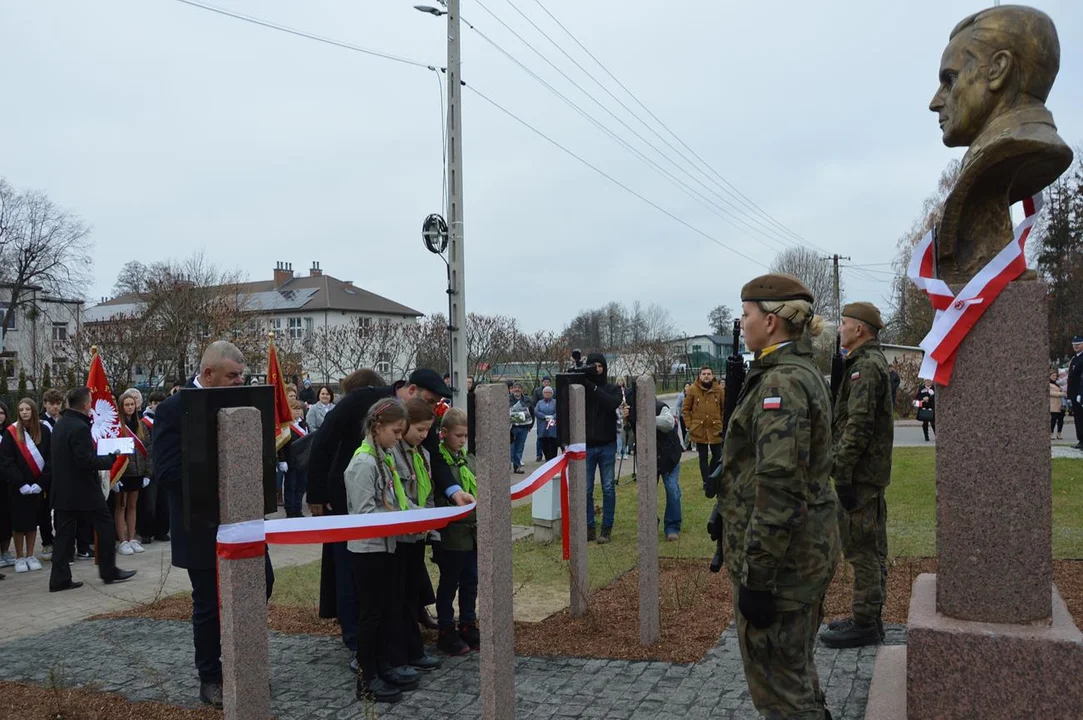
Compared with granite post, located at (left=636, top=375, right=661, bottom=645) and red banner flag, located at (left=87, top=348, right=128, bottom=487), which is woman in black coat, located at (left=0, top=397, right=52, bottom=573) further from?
granite post, located at (left=636, top=375, right=661, bottom=645)

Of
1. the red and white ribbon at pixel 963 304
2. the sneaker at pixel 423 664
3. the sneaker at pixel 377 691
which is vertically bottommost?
the sneaker at pixel 423 664

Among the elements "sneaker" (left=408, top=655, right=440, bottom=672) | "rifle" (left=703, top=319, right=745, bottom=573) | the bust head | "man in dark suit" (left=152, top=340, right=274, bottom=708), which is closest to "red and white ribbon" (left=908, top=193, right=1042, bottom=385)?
the bust head

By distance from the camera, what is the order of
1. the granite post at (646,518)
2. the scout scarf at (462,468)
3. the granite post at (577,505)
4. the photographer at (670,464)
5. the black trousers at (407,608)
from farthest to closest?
the photographer at (670,464)
the granite post at (577,505)
the scout scarf at (462,468)
the granite post at (646,518)
the black trousers at (407,608)

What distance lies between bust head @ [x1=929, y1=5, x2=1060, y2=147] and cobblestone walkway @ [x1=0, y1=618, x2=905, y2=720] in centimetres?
316

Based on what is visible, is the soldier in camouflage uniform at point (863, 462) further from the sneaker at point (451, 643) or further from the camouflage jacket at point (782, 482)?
the sneaker at point (451, 643)

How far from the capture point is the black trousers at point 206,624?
204 inches

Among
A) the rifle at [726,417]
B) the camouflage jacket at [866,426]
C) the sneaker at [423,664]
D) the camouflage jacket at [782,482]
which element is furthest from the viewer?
the sneaker at [423,664]

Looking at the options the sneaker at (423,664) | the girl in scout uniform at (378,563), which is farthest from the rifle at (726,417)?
the sneaker at (423,664)

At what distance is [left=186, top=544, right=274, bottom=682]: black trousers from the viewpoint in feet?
17.0

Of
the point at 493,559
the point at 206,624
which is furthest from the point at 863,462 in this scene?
the point at 206,624

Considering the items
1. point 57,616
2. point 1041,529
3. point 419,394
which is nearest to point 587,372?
point 419,394

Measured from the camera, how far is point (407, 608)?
5844 millimetres

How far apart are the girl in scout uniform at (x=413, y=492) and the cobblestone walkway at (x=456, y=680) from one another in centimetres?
24

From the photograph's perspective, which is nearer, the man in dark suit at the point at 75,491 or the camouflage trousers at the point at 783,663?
the camouflage trousers at the point at 783,663
